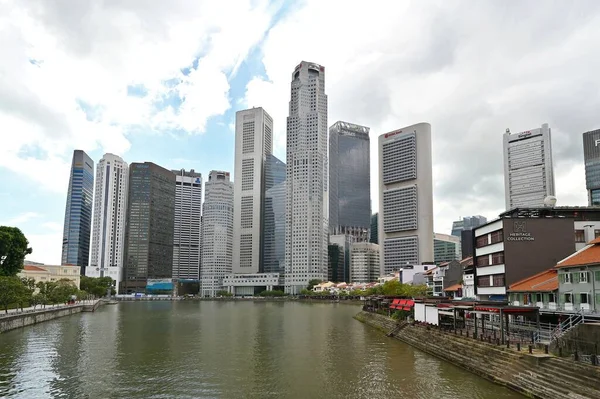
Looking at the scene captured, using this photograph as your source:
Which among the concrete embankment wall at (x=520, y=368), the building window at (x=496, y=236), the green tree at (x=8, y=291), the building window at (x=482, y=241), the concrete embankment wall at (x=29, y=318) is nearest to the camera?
the concrete embankment wall at (x=520, y=368)

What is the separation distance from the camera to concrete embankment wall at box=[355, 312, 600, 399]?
2730cm

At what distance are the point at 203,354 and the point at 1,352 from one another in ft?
77.3

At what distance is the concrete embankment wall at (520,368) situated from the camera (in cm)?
2730

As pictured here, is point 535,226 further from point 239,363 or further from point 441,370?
point 239,363

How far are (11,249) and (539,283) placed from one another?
336 ft

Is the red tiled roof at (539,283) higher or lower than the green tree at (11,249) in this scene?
lower

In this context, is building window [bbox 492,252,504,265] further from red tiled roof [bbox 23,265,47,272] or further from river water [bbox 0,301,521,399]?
red tiled roof [bbox 23,265,47,272]

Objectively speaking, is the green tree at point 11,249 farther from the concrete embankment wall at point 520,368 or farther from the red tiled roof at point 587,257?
the red tiled roof at point 587,257

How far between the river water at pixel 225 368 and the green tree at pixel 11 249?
33.1m

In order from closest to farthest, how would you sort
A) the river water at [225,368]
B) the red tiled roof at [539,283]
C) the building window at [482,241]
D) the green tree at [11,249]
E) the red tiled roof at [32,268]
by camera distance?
1. the river water at [225,368]
2. the red tiled roof at [539,283]
3. the building window at [482,241]
4. the green tree at [11,249]
5. the red tiled roof at [32,268]

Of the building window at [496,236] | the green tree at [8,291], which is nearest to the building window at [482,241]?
the building window at [496,236]

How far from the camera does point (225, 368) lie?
44.8 meters

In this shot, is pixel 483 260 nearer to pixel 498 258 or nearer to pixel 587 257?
pixel 498 258

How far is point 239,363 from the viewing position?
4738 cm
